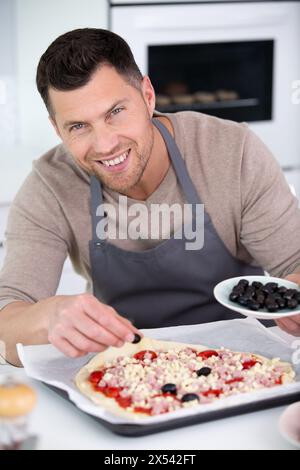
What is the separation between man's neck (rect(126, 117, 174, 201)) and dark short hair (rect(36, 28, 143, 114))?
197mm

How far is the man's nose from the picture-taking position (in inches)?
67.2

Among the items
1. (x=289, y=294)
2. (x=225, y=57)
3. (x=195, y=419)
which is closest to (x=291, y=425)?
(x=195, y=419)

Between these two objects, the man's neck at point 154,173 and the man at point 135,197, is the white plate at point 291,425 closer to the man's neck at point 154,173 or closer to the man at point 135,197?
the man at point 135,197

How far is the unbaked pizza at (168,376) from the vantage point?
1.32 metres

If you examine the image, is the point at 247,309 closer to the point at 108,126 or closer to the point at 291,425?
the point at 291,425

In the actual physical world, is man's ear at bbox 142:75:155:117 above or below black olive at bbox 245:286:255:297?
above

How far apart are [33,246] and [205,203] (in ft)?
1.31

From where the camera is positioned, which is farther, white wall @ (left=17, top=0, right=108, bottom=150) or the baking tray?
white wall @ (left=17, top=0, right=108, bottom=150)

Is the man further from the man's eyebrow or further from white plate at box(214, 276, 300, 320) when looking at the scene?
white plate at box(214, 276, 300, 320)

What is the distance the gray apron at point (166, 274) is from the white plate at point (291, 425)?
0.73 metres
